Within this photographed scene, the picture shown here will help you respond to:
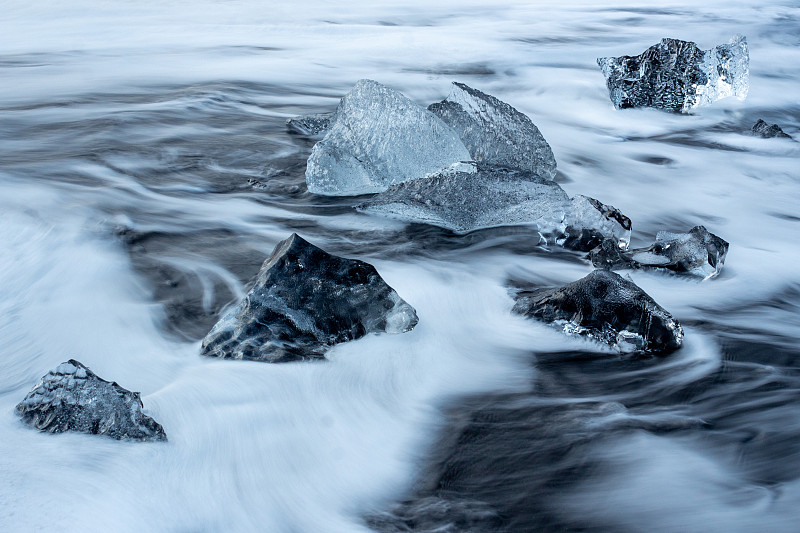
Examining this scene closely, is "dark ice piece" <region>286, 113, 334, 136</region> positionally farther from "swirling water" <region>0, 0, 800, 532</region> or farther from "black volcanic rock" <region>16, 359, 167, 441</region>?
"black volcanic rock" <region>16, 359, 167, 441</region>

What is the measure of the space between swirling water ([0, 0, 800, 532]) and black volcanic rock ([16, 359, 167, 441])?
0.04m

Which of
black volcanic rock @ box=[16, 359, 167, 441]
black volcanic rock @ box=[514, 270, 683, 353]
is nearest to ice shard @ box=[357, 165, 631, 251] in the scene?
black volcanic rock @ box=[514, 270, 683, 353]

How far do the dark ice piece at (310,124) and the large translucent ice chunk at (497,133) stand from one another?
1151 millimetres

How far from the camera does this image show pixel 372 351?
2.21m

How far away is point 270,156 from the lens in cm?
424

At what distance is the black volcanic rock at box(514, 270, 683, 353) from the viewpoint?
2.22 m

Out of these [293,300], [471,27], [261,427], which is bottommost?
[261,427]

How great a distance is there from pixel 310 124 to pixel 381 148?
1300 mm

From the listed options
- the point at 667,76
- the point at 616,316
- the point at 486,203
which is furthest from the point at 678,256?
the point at 667,76

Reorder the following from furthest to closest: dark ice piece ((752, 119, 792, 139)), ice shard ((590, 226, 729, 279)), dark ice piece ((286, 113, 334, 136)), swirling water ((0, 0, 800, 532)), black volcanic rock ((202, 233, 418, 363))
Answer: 1. dark ice piece ((752, 119, 792, 139))
2. dark ice piece ((286, 113, 334, 136))
3. ice shard ((590, 226, 729, 279))
4. black volcanic rock ((202, 233, 418, 363))
5. swirling water ((0, 0, 800, 532))

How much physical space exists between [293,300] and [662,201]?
2.42m

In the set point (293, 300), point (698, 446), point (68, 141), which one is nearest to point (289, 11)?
point (68, 141)

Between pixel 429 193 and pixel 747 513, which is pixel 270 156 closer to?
pixel 429 193

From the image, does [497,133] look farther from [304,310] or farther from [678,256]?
[304,310]
